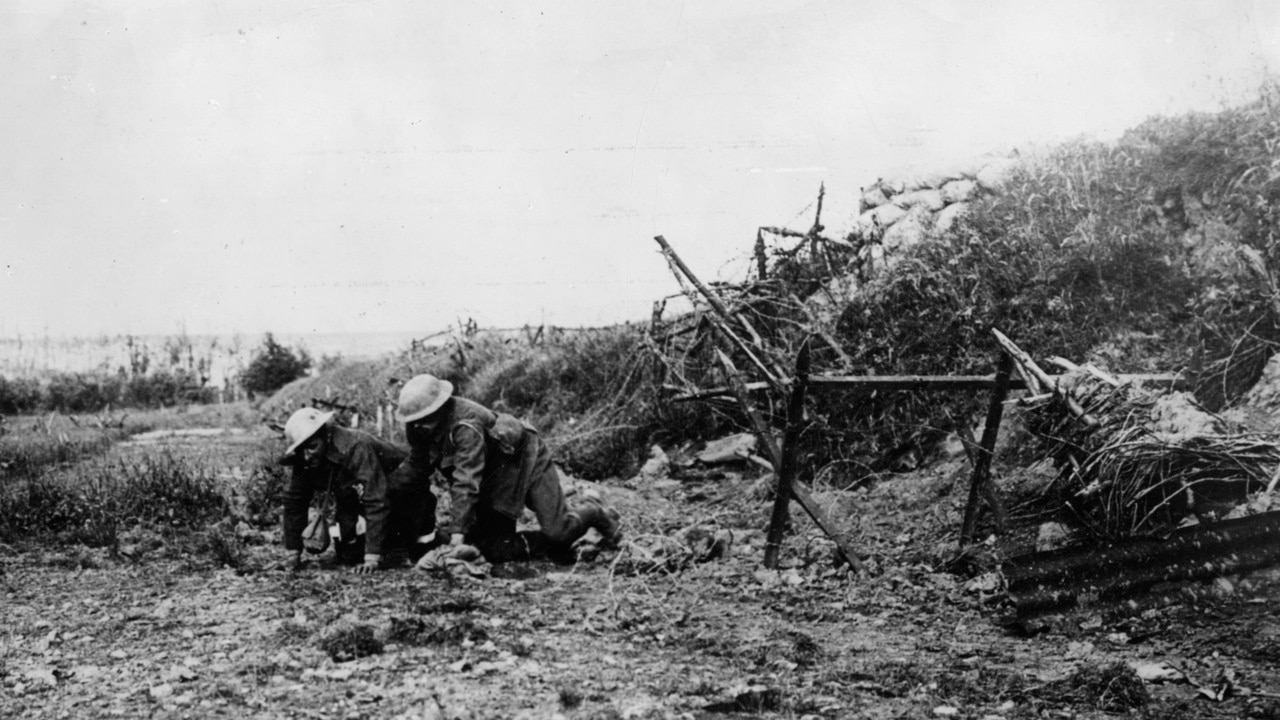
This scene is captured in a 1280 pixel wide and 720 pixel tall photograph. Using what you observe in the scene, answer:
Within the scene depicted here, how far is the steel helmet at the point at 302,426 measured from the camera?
5957 mm

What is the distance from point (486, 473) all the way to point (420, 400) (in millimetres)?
755

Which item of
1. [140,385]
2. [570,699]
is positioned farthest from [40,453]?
[140,385]

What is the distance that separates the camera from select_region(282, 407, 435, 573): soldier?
6043 mm


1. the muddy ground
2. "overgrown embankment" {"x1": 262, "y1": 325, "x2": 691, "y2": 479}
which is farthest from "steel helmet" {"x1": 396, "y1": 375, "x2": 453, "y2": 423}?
"overgrown embankment" {"x1": 262, "y1": 325, "x2": 691, "y2": 479}

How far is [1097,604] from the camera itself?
14.5ft

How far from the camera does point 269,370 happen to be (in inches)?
1104

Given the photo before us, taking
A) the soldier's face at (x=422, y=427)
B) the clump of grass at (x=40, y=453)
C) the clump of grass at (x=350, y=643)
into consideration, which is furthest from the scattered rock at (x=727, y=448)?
the clump of grass at (x=40, y=453)

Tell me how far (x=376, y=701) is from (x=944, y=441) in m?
5.85

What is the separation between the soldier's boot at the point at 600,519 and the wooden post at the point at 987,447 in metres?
2.55

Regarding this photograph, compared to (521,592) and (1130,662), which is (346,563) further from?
(1130,662)

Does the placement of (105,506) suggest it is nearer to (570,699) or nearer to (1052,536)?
(570,699)

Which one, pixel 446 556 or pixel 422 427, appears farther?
pixel 422 427

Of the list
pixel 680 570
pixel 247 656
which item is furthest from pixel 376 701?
pixel 680 570

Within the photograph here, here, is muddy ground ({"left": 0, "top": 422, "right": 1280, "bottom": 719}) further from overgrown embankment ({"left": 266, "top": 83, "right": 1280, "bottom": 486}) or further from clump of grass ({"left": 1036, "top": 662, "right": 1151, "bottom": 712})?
overgrown embankment ({"left": 266, "top": 83, "right": 1280, "bottom": 486})
